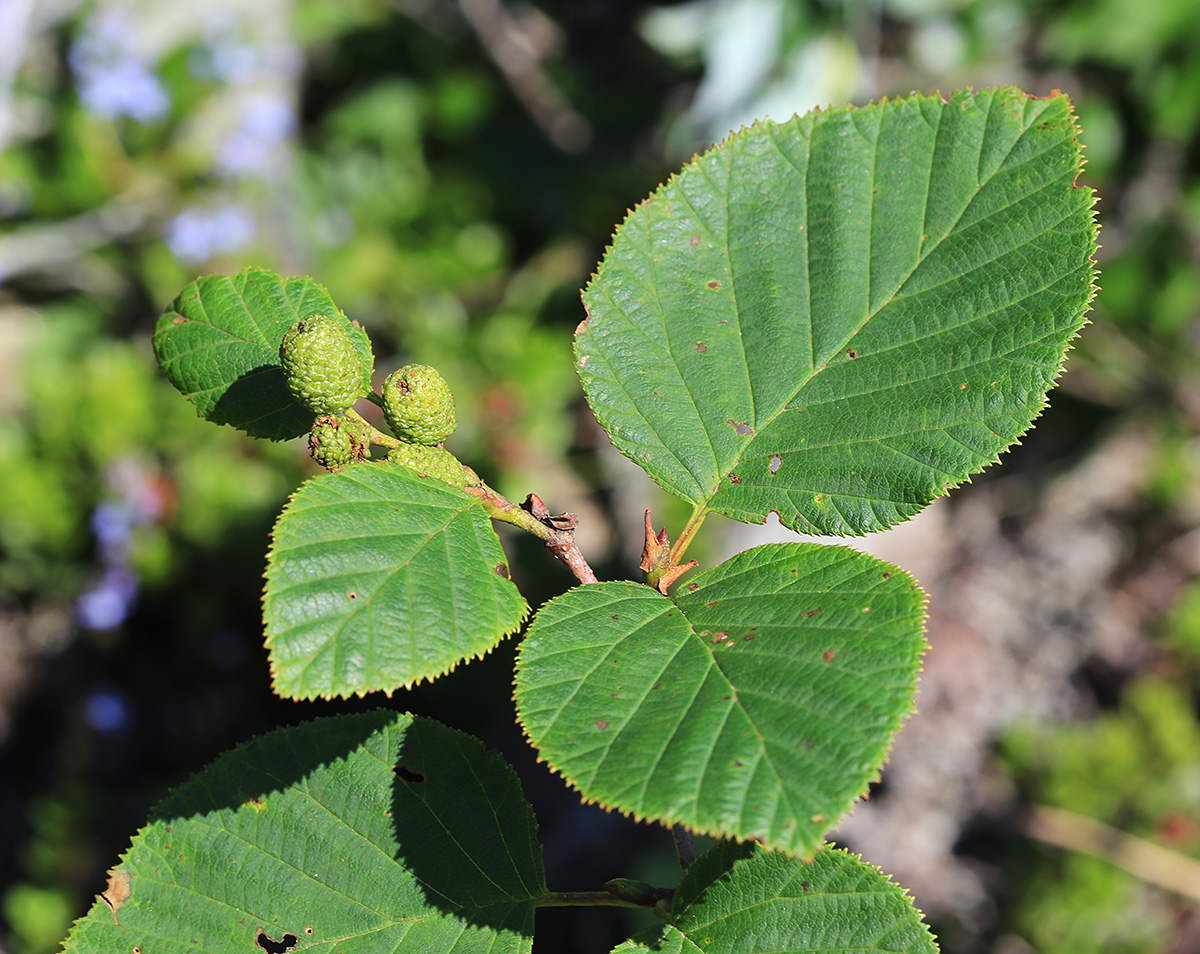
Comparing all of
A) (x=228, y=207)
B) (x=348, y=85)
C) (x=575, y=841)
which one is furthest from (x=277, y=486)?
(x=348, y=85)

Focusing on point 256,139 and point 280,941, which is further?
point 256,139

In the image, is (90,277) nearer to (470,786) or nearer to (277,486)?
(277,486)

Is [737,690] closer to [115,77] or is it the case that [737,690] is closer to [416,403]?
[416,403]

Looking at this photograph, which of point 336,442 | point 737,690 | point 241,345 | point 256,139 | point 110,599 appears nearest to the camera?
point 737,690

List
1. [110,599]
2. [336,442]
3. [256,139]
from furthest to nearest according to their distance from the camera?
[256,139] → [110,599] → [336,442]

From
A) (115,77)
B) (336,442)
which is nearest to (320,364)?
(336,442)

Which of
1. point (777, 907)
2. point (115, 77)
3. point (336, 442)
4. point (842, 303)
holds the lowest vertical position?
point (777, 907)

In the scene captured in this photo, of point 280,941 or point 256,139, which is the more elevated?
point 256,139
